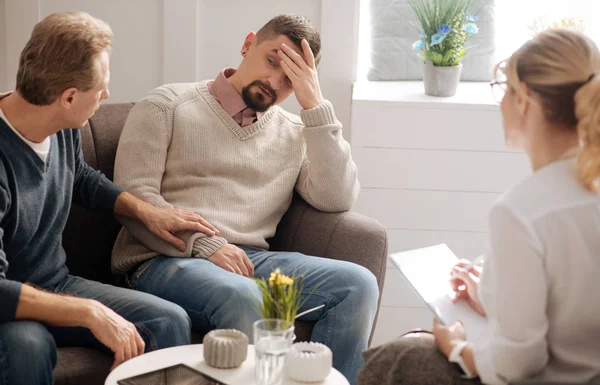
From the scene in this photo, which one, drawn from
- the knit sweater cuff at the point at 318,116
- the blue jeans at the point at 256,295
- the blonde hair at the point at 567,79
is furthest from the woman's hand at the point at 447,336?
the knit sweater cuff at the point at 318,116

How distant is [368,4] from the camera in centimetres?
341

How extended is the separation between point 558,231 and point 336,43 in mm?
1832

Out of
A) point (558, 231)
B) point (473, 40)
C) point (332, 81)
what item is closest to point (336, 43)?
point (332, 81)

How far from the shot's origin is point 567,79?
145 cm

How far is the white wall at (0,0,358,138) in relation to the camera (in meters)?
3.07

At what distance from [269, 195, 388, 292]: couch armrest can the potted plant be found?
2.56 ft

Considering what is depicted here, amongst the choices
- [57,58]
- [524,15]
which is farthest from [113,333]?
[524,15]

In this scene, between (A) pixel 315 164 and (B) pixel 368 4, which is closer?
(A) pixel 315 164

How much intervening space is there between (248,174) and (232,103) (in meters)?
0.22

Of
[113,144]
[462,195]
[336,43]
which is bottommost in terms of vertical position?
[462,195]

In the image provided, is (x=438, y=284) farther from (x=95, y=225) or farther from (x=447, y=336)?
(x=95, y=225)

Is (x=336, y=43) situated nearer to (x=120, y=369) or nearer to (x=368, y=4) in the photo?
(x=368, y=4)

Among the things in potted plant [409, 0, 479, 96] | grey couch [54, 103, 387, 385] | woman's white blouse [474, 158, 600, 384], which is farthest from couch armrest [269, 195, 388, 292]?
woman's white blouse [474, 158, 600, 384]

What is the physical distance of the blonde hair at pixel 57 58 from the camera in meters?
1.90
